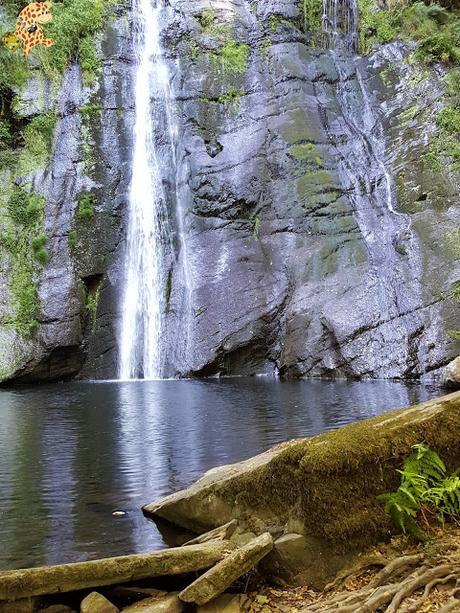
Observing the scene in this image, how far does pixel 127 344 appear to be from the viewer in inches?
789

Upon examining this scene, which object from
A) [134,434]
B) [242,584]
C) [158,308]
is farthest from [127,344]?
[242,584]

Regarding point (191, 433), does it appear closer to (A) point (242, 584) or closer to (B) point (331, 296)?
(A) point (242, 584)

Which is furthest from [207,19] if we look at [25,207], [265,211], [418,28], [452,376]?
[452,376]

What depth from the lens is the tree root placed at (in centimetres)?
265

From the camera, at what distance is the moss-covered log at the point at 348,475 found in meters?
3.33

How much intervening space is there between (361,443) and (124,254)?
60.8ft

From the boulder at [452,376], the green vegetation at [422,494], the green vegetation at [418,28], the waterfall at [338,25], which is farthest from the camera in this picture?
the waterfall at [338,25]

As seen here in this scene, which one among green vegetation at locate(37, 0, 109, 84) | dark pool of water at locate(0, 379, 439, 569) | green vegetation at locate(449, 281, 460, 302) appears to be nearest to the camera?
dark pool of water at locate(0, 379, 439, 569)

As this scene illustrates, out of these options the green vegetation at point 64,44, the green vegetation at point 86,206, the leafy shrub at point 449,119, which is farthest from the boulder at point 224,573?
the green vegetation at point 64,44

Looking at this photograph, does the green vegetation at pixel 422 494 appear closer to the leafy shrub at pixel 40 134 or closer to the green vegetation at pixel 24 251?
the green vegetation at pixel 24 251

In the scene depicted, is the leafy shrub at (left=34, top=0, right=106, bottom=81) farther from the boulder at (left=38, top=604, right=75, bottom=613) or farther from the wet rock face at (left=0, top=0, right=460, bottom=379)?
the boulder at (left=38, top=604, right=75, bottom=613)

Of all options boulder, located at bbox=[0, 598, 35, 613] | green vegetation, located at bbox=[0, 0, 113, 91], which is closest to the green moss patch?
boulder, located at bbox=[0, 598, 35, 613]

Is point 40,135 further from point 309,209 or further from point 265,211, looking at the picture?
point 309,209

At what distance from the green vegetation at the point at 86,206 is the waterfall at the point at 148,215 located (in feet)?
4.80
